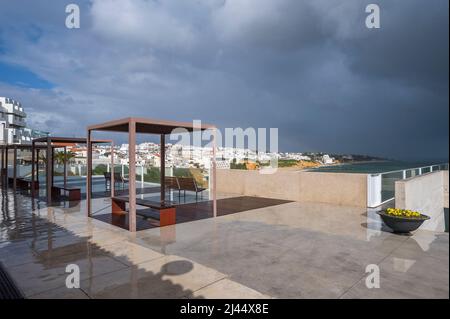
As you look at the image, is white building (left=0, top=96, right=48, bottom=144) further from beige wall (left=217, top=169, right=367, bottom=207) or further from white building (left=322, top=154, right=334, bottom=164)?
beige wall (left=217, top=169, right=367, bottom=207)

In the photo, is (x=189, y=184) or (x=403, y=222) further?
(x=189, y=184)

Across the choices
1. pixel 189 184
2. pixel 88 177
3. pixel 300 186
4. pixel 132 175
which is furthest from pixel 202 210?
pixel 300 186

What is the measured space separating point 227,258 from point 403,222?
3.49 m

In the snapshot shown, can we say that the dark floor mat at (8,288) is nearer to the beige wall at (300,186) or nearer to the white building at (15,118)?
the beige wall at (300,186)

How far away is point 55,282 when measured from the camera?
3.41 metres

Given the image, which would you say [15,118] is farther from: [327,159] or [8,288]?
[8,288]

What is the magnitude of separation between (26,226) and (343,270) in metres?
6.55

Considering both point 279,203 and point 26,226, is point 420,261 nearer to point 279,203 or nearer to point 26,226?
point 279,203

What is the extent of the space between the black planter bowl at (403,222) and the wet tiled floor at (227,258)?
17 centimetres

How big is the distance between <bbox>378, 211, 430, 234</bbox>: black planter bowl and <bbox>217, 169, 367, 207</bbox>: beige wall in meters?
3.07

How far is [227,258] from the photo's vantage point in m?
4.29

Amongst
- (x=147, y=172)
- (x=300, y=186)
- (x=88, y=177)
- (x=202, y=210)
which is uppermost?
(x=88, y=177)

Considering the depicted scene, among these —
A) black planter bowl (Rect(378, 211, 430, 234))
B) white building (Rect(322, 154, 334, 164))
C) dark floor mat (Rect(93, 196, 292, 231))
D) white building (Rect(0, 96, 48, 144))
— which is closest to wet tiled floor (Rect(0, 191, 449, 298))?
black planter bowl (Rect(378, 211, 430, 234))
